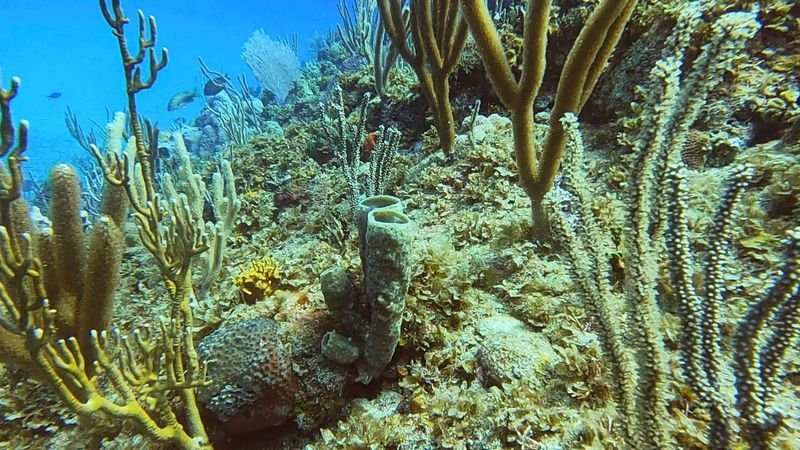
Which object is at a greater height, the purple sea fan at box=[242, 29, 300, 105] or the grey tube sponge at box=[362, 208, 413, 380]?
the purple sea fan at box=[242, 29, 300, 105]

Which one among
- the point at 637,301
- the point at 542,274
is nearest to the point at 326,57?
the point at 542,274

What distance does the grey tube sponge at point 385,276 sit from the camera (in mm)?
2135

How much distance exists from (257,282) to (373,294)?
4.58 feet

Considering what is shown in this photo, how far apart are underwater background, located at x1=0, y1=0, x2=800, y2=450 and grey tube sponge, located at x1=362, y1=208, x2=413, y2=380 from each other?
Result: 0.05 feet

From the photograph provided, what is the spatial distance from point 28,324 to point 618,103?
512cm

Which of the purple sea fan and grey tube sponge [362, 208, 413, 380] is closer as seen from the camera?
grey tube sponge [362, 208, 413, 380]

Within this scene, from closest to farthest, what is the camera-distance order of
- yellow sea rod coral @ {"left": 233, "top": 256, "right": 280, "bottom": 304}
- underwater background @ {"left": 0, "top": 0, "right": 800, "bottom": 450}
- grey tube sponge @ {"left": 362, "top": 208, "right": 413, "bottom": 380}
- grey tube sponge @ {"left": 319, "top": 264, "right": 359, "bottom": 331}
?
1. underwater background @ {"left": 0, "top": 0, "right": 800, "bottom": 450}
2. grey tube sponge @ {"left": 362, "top": 208, "right": 413, "bottom": 380}
3. grey tube sponge @ {"left": 319, "top": 264, "right": 359, "bottom": 331}
4. yellow sea rod coral @ {"left": 233, "top": 256, "right": 280, "bottom": 304}

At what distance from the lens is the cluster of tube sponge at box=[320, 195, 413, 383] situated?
2.16 m

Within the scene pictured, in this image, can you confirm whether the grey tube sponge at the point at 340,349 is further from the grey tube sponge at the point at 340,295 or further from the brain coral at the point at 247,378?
the brain coral at the point at 247,378

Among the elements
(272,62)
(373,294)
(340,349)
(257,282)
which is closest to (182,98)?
(272,62)

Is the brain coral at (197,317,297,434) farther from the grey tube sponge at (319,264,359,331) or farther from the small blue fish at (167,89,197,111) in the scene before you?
the small blue fish at (167,89,197,111)

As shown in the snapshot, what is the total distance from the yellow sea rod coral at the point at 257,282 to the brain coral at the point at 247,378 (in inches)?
29.4

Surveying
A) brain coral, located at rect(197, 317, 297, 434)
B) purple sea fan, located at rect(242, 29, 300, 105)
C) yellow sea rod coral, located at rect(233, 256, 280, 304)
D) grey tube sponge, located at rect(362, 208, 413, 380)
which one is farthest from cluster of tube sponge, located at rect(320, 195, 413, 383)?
purple sea fan, located at rect(242, 29, 300, 105)

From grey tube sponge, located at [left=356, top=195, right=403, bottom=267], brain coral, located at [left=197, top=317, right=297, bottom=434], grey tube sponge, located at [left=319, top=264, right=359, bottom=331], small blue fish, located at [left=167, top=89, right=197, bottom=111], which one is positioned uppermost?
small blue fish, located at [left=167, top=89, right=197, bottom=111]
